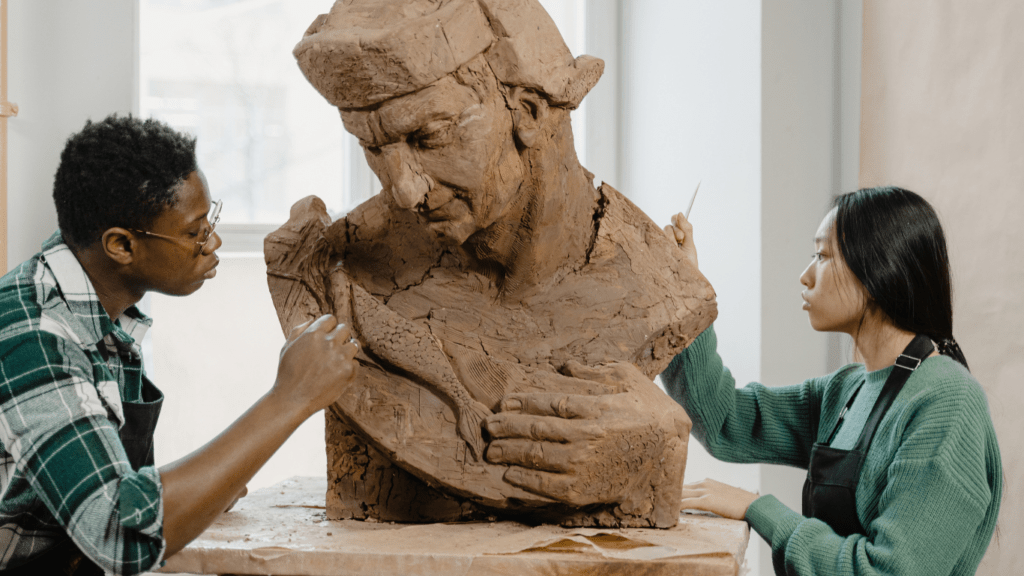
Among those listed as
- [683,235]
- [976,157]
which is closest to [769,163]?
[976,157]

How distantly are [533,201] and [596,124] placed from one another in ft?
7.46

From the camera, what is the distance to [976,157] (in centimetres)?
299

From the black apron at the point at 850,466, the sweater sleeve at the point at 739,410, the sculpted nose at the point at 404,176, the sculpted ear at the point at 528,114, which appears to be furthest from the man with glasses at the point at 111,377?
the black apron at the point at 850,466

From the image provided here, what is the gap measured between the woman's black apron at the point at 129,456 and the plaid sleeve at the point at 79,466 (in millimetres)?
352

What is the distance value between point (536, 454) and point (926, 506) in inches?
32.2

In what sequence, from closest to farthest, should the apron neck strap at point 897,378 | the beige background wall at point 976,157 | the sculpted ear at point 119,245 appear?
the sculpted ear at point 119,245 → the apron neck strap at point 897,378 → the beige background wall at point 976,157

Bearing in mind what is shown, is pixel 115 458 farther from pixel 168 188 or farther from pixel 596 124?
pixel 596 124

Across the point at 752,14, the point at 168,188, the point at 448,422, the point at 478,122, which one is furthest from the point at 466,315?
the point at 752,14

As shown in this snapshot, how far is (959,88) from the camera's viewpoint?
3.04 m

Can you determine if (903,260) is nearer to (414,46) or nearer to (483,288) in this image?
(483,288)

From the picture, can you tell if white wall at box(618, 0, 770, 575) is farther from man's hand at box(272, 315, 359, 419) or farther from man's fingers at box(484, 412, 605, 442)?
man's hand at box(272, 315, 359, 419)

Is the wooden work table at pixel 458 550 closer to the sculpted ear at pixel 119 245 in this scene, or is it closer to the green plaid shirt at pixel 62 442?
the green plaid shirt at pixel 62 442

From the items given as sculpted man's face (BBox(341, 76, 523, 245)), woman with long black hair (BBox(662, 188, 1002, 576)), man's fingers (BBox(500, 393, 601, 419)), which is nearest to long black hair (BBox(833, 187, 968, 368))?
woman with long black hair (BBox(662, 188, 1002, 576))

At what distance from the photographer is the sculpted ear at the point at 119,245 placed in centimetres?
185
